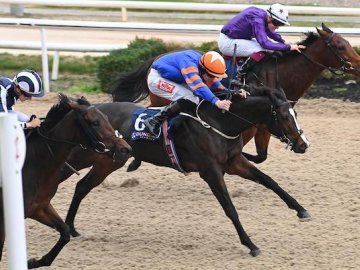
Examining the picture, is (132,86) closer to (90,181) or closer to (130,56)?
(90,181)

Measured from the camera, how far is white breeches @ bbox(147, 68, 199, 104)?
7199mm

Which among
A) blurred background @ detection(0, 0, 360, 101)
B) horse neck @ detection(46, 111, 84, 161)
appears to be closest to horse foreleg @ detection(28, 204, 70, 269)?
horse neck @ detection(46, 111, 84, 161)

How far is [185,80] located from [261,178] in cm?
98

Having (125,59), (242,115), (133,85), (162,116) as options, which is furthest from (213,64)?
(125,59)

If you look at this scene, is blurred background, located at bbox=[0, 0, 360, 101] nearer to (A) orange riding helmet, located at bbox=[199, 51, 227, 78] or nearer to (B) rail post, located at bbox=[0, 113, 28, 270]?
(A) orange riding helmet, located at bbox=[199, 51, 227, 78]

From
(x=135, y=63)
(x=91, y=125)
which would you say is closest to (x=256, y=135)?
(x=91, y=125)

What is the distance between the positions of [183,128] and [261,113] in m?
0.63

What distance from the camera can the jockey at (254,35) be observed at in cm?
839

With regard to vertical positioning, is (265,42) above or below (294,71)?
above

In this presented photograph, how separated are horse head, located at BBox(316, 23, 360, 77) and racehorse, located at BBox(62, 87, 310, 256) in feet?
6.08

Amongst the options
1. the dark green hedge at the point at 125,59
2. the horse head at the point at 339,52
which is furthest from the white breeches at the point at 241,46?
the dark green hedge at the point at 125,59

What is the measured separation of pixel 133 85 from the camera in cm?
898

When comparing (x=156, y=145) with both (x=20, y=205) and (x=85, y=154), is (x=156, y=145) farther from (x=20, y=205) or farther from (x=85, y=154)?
(x=20, y=205)

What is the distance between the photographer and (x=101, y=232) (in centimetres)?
720
